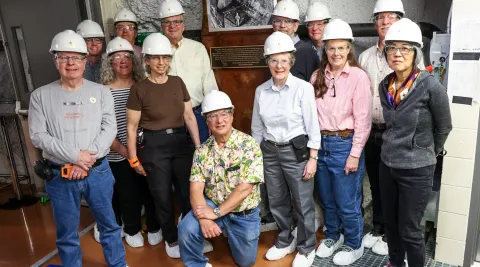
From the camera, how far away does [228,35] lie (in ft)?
13.2

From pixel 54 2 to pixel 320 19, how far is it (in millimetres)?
2814

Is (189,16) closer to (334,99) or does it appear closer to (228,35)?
(228,35)

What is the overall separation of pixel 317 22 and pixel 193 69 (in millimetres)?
1192

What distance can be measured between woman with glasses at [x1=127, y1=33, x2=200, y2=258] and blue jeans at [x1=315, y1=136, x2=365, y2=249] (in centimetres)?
109

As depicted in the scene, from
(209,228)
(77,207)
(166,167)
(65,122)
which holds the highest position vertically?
(65,122)

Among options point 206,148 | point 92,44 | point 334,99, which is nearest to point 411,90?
point 334,99

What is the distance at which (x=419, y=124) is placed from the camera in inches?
90.2

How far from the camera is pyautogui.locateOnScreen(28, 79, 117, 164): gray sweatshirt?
2.57m

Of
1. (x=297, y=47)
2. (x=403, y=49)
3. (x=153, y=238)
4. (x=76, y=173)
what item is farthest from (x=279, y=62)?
(x=153, y=238)

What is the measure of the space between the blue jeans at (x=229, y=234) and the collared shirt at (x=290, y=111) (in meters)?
0.63

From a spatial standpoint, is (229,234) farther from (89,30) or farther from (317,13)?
(89,30)

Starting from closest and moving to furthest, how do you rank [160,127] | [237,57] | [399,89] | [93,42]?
[399,89] < [160,127] < [93,42] < [237,57]

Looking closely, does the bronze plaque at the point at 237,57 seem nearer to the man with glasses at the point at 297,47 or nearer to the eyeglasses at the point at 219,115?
the man with glasses at the point at 297,47

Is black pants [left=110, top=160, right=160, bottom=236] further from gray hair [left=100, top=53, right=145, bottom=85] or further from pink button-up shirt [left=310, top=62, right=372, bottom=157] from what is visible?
pink button-up shirt [left=310, top=62, right=372, bottom=157]
